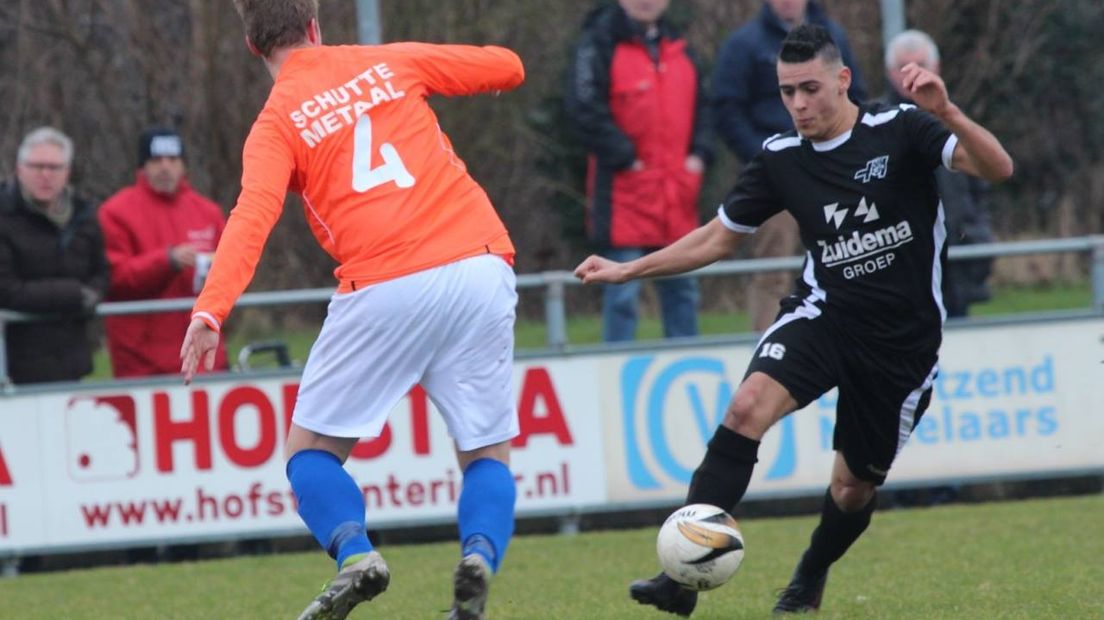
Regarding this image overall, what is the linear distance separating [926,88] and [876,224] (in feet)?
2.67

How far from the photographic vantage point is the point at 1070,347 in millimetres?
10055

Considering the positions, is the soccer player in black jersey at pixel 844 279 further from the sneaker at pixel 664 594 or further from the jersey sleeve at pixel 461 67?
the jersey sleeve at pixel 461 67

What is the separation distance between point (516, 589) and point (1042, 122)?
632 inches

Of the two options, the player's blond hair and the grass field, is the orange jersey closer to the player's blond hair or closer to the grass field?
the player's blond hair

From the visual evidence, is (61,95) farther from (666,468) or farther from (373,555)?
(373,555)

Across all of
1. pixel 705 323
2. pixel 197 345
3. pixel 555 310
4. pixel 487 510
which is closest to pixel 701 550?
Result: pixel 487 510

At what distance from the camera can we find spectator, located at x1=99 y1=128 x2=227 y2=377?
9.97 meters

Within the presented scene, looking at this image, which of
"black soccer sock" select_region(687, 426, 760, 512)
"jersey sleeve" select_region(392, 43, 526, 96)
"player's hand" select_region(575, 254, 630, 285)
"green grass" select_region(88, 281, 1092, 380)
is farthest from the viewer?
"green grass" select_region(88, 281, 1092, 380)

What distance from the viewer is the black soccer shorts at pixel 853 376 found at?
20.7 feet

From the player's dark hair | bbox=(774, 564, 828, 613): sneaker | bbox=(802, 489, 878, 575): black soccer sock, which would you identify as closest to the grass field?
bbox=(774, 564, 828, 613): sneaker

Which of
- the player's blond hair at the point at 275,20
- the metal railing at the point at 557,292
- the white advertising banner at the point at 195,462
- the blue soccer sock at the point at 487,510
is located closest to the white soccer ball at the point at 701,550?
the blue soccer sock at the point at 487,510

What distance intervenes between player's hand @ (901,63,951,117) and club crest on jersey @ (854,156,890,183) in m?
0.62

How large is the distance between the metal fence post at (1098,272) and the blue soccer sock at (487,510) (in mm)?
5055

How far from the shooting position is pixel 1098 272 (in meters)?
10.0
